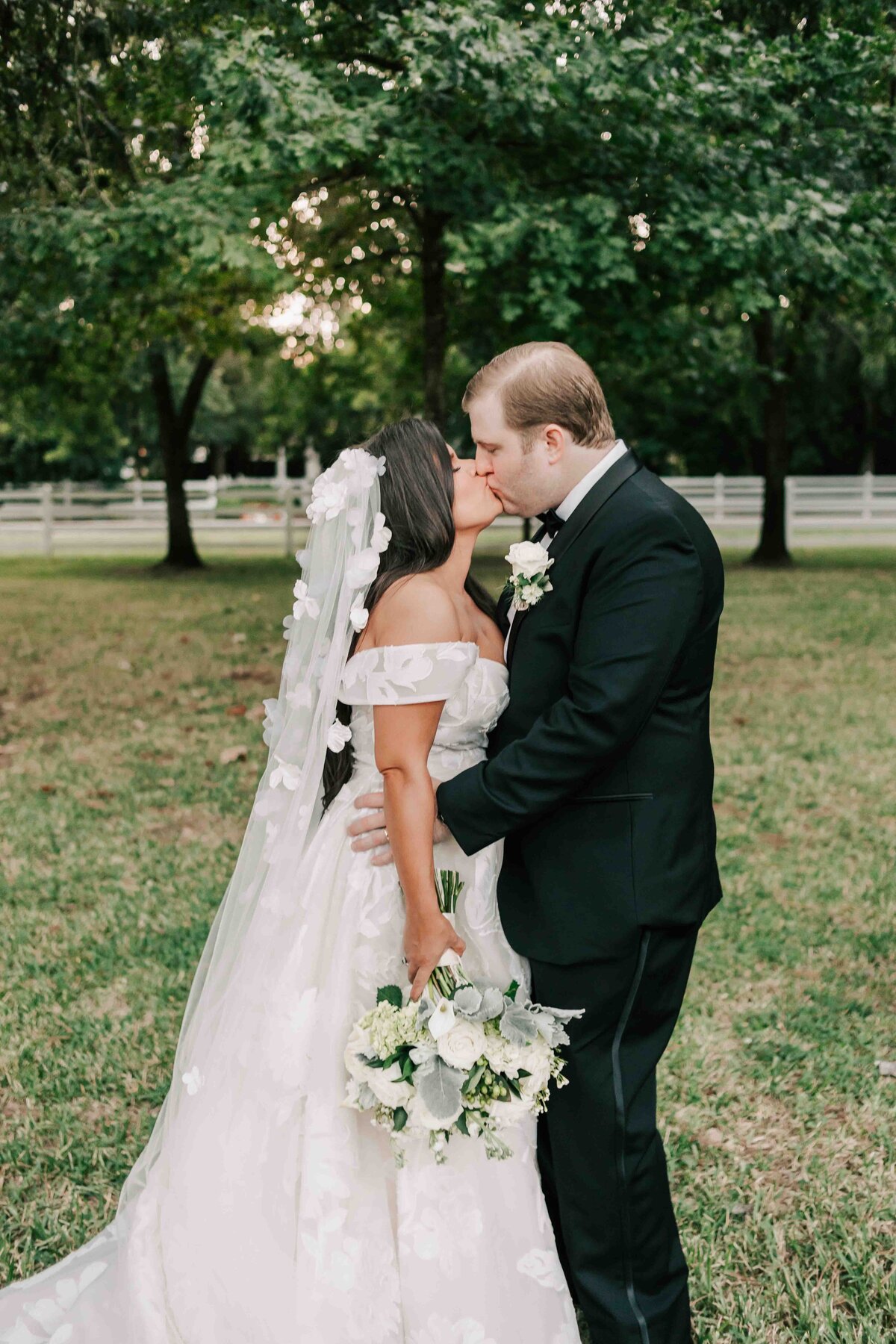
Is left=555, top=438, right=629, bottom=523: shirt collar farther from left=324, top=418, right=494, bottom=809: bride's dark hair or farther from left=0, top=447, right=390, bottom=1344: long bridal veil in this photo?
Answer: left=0, top=447, right=390, bottom=1344: long bridal veil

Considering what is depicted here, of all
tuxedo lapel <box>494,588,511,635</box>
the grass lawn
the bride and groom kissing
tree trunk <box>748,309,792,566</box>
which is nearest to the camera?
the bride and groom kissing

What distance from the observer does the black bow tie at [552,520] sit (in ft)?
8.40

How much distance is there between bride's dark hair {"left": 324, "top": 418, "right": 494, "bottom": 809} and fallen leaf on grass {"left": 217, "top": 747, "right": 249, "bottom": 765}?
5.23 m

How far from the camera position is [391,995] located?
2.46m

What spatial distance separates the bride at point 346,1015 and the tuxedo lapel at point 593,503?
0.20 meters

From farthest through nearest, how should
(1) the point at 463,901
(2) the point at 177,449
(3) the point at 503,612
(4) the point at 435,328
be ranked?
(2) the point at 177,449 < (4) the point at 435,328 < (3) the point at 503,612 < (1) the point at 463,901

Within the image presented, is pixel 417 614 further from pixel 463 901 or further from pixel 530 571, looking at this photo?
pixel 463 901

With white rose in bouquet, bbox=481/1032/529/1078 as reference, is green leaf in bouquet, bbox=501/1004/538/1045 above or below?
above

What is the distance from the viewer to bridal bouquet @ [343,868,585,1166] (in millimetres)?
2336

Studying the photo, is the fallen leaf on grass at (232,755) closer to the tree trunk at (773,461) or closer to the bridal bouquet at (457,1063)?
the bridal bouquet at (457,1063)

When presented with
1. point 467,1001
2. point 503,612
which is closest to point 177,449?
point 503,612

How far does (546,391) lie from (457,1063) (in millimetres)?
1357

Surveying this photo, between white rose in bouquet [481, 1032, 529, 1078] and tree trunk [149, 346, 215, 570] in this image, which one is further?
tree trunk [149, 346, 215, 570]

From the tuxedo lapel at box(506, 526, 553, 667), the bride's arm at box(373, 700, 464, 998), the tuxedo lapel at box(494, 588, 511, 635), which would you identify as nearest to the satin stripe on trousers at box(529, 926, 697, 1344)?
the bride's arm at box(373, 700, 464, 998)
